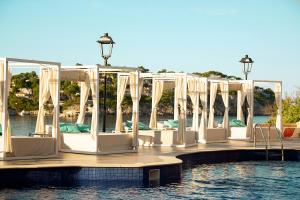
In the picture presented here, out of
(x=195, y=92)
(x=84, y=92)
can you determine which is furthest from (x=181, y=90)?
(x=84, y=92)

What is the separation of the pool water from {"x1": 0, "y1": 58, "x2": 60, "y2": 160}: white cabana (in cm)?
211

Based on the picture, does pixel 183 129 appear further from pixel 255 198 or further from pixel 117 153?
pixel 255 198

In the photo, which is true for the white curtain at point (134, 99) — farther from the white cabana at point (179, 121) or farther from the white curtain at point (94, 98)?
the white cabana at point (179, 121)

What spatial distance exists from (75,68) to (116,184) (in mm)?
5127

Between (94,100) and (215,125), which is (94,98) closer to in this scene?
(94,100)

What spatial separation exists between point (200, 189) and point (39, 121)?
17.4ft

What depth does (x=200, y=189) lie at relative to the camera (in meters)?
11.8

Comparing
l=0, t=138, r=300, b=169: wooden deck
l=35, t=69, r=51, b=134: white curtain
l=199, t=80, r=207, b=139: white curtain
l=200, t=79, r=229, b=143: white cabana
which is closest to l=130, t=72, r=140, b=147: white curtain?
l=0, t=138, r=300, b=169: wooden deck

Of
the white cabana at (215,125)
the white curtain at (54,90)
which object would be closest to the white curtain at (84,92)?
the white curtain at (54,90)

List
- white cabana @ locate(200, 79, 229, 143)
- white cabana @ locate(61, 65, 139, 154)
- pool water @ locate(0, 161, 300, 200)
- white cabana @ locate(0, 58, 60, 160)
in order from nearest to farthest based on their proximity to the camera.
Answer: pool water @ locate(0, 161, 300, 200), white cabana @ locate(0, 58, 60, 160), white cabana @ locate(61, 65, 139, 154), white cabana @ locate(200, 79, 229, 143)

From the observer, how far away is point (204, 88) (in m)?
20.3

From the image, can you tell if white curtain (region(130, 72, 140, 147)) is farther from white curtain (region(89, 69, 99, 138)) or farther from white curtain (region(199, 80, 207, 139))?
white curtain (region(199, 80, 207, 139))

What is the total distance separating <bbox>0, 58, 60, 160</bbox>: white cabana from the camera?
13.0 metres

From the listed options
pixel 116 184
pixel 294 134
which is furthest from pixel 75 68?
pixel 294 134
